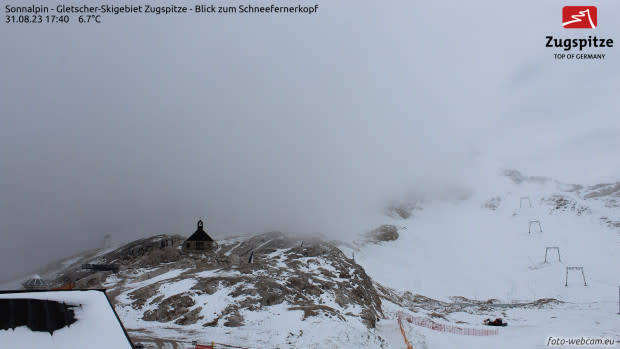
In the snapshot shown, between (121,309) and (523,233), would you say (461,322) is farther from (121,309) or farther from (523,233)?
(523,233)

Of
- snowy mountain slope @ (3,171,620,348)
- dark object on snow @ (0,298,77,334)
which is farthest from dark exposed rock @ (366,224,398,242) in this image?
dark object on snow @ (0,298,77,334)

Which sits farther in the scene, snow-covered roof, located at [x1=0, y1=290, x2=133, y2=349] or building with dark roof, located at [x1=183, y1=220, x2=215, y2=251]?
building with dark roof, located at [x1=183, y1=220, x2=215, y2=251]

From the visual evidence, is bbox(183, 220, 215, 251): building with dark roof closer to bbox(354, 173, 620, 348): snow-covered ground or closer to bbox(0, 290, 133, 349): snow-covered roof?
bbox(354, 173, 620, 348): snow-covered ground

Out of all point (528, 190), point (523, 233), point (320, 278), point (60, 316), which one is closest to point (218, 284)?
point (320, 278)

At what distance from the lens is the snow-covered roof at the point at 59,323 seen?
11500mm

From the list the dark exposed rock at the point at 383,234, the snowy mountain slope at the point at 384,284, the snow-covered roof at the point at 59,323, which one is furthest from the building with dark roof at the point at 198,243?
the dark exposed rock at the point at 383,234

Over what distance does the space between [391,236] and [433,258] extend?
1791cm

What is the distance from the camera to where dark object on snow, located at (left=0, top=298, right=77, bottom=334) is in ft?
39.1

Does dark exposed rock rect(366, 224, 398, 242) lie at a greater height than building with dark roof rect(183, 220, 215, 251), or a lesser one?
lesser

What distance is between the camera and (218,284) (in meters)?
36.1

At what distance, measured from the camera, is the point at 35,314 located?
12328mm

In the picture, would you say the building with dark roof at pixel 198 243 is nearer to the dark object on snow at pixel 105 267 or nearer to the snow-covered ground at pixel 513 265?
the dark object on snow at pixel 105 267

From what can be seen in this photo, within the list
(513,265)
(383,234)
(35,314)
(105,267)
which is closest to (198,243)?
(105,267)

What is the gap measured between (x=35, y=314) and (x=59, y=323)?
1.04 metres
